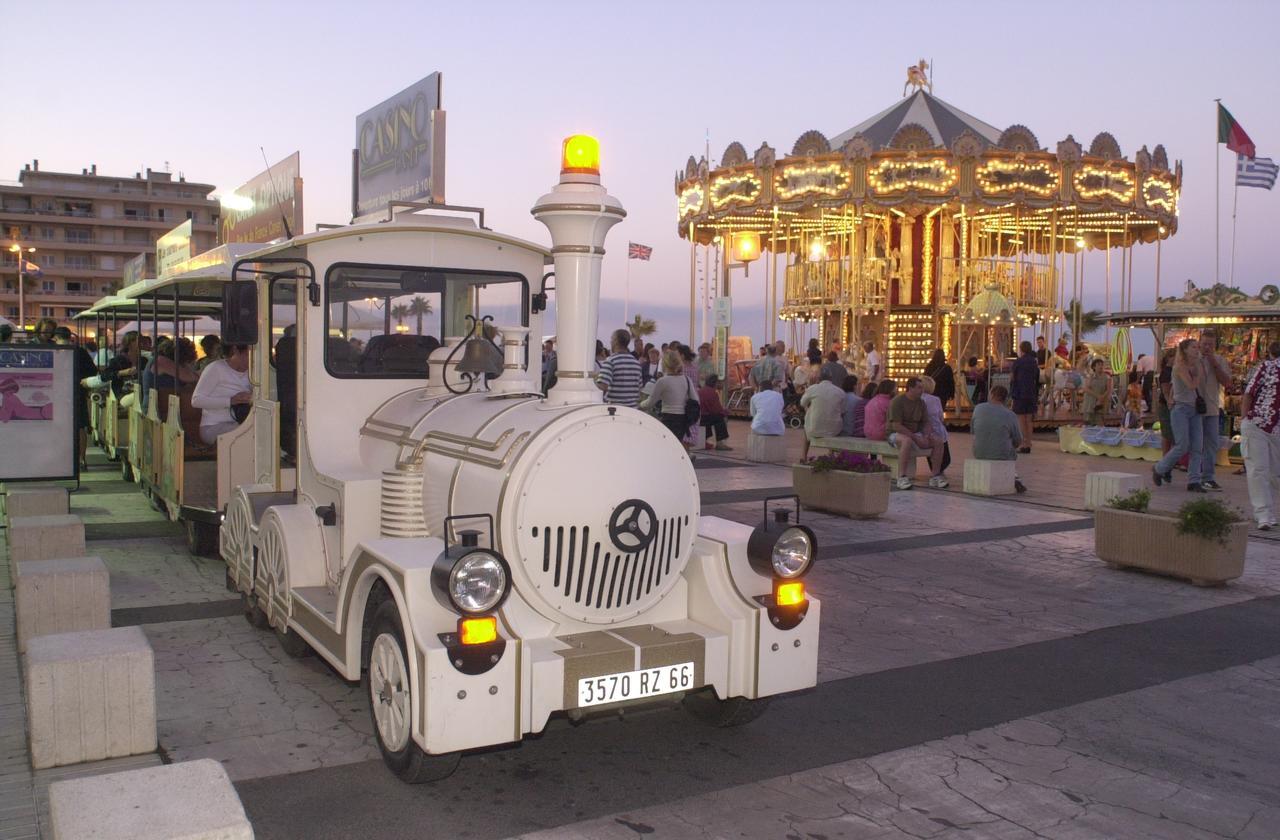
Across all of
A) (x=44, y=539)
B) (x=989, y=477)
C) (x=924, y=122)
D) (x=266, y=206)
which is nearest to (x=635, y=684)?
(x=44, y=539)

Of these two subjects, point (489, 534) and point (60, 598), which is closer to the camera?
point (489, 534)

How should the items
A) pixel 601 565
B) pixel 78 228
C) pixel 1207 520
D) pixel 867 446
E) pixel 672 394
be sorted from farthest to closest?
pixel 78 228 < pixel 672 394 < pixel 867 446 < pixel 1207 520 < pixel 601 565

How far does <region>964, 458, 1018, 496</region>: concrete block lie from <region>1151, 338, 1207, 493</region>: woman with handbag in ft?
6.61

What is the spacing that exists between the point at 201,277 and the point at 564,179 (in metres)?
5.64

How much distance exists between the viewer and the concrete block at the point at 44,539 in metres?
6.70

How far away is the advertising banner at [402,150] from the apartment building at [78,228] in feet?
232

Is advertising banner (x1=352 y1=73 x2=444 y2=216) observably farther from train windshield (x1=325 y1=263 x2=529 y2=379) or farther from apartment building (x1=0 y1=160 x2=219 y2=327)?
apartment building (x1=0 y1=160 x2=219 y2=327)

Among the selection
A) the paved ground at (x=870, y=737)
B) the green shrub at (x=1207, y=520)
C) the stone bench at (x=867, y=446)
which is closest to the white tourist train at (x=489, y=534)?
the paved ground at (x=870, y=737)

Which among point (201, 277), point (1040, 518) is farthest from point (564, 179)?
point (1040, 518)

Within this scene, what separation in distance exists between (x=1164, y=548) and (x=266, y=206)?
17.0 m

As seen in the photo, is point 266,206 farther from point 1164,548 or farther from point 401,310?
point 1164,548

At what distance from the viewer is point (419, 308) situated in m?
5.95

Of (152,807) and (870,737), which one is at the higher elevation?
(152,807)

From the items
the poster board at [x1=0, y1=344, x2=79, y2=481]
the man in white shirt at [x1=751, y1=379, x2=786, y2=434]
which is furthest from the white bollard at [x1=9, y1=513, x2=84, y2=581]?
the man in white shirt at [x1=751, y1=379, x2=786, y2=434]
